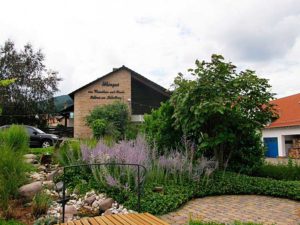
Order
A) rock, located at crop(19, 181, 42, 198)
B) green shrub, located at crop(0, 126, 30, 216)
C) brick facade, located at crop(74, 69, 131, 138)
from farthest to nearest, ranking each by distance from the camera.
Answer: brick facade, located at crop(74, 69, 131, 138), rock, located at crop(19, 181, 42, 198), green shrub, located at crop(0, 126, 30, 216)

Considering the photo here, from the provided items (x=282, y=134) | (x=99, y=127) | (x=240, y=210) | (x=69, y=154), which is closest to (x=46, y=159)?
(x=69, y=154)

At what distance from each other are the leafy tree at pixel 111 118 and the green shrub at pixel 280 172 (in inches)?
544

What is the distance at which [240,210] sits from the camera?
238 inches

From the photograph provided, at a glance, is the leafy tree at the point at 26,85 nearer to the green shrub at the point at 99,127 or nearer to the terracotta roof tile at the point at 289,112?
the green shrub at the point at 99,127

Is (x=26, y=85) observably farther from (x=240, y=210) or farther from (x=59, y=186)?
(x=240, y=210)

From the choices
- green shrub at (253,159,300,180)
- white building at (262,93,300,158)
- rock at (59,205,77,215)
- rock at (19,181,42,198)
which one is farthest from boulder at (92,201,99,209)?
white building at (262,93,300,158)

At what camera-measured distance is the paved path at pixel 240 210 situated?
5.41 metres

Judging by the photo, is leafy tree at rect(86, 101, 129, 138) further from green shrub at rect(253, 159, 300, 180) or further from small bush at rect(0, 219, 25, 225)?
small bush at rect(0, 219, 25, 225)

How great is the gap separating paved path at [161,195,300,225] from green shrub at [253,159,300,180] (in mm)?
2209

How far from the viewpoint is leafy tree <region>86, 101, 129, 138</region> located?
73.4 ft

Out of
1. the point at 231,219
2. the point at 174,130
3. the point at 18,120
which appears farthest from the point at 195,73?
the point at 18,120

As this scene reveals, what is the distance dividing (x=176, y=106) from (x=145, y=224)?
19.1 ft

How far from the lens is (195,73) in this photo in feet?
29.8

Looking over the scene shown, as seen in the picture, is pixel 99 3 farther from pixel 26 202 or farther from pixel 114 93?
pixel 114 93
